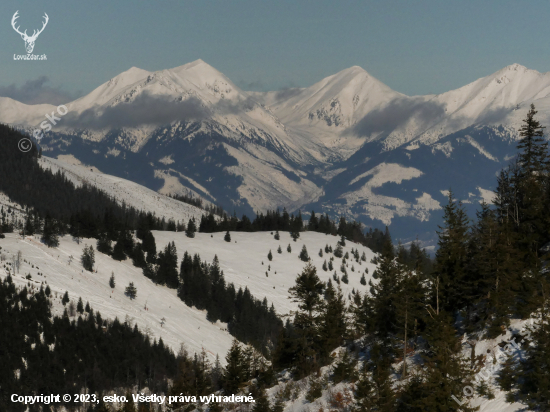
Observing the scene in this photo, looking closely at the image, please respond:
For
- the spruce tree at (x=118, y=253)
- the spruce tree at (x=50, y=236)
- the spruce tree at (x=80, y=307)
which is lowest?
the spruce tree at (x=80, y=307)

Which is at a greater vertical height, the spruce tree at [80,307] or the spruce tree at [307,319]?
the spruce tree at [80,307]

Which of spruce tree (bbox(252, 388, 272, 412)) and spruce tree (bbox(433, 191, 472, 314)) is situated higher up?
spruce tree (bbox(433, 191, 472, 314))

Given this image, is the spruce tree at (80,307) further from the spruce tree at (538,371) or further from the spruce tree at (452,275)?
the spruce tree at (538,371)

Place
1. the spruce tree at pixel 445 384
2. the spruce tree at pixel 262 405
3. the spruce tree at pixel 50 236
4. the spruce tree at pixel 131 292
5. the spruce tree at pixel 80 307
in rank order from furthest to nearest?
1. the spruce tree at pixel 50 236
2. the spruce tree at pixel 131 292
3. the spruce tree at pixel 80 307
4. the spruce tree at pixel 262 405
5. the spruce tree at pixel 445 384

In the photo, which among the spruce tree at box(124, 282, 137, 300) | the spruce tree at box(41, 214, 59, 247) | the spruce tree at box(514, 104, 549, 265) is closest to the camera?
the spruce tree at box(514, 104, 549, 265)

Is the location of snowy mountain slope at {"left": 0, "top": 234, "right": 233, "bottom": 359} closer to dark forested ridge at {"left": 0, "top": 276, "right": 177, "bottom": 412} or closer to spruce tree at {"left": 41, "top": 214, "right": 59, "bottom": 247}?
spruce tree at {"left": 41, "top": 214, "right": 59, "bottom": 247}

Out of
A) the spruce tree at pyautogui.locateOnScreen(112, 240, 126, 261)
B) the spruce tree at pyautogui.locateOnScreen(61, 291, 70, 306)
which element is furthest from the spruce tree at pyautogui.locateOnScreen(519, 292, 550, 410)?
the spruce tree at pyautogui.locateOnScreen(112, 240, 126, 261)

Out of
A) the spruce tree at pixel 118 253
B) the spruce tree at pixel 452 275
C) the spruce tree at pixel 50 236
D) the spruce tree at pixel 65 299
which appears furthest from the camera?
the spruce tree at pixel 118 253

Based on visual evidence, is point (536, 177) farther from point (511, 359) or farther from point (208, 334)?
point (208, 334)

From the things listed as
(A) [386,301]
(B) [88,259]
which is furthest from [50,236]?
(A) [386,301]

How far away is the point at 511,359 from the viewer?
50.8m

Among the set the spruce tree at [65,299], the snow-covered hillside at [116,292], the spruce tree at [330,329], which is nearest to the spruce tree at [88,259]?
the snow-covered hillside at [116,292]

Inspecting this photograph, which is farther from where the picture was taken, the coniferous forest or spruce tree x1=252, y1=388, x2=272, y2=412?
spruce tree x1=252, y1=388, x2=272, y2=412

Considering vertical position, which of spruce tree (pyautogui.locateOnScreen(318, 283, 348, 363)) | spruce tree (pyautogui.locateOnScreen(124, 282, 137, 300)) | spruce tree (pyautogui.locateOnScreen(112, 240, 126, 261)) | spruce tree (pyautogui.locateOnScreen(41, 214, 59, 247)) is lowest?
spruce tree (pyautogui.locateOnScreen(318, 283, 348, 363))
